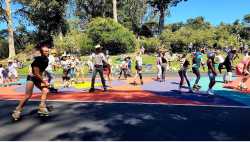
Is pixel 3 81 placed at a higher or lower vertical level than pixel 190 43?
lower

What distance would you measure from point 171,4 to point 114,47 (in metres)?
15.1

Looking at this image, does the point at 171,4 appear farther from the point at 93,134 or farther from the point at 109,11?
the point at 93,134

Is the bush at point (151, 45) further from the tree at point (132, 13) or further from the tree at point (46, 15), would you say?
the tree at point (132, 13)

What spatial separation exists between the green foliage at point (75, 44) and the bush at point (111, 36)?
2.33ft

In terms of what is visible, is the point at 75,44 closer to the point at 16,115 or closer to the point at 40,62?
the point at 40,62

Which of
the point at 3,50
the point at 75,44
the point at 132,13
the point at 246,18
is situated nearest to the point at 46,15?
the point at 75,44

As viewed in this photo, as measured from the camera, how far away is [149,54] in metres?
45.7

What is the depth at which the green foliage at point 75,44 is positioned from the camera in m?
45.2

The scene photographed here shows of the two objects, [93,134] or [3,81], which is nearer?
[93,134]

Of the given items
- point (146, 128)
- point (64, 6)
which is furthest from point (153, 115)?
point (64, 6)

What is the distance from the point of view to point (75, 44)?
4712 cm

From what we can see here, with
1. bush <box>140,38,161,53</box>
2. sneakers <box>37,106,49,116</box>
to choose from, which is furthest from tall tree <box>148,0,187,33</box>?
sneakers <box>37,106,49,116</box>

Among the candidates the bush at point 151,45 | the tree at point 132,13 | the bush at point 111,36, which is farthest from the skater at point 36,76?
the tree at point 132,13

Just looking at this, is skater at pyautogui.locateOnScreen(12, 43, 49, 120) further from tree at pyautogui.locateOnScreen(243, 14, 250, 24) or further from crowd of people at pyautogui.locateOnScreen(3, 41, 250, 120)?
tree at pyautogui.locateOnScreen(243, 14, 250, 24)
